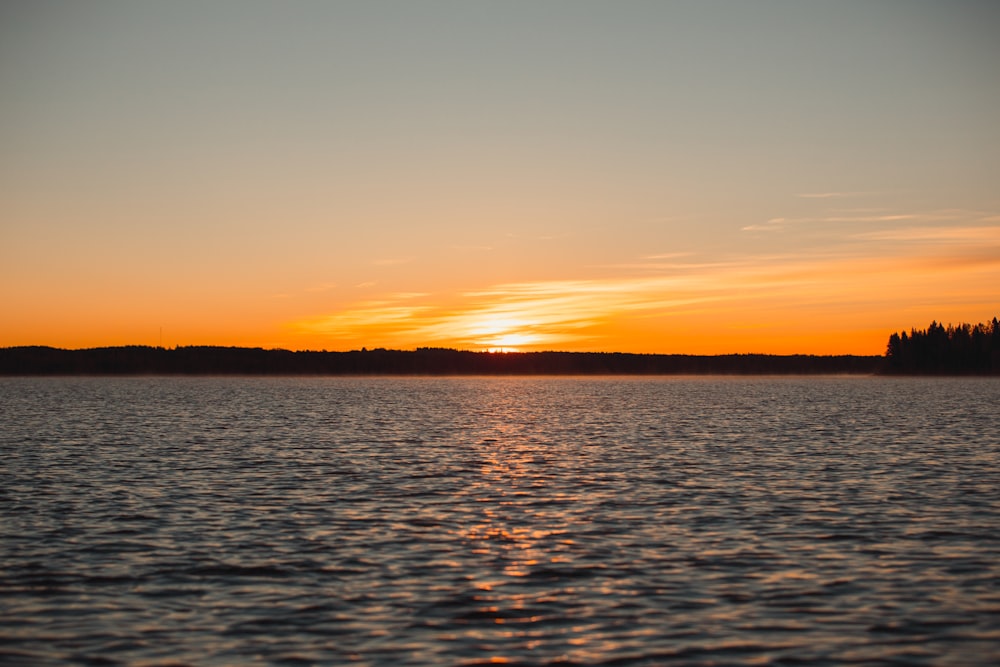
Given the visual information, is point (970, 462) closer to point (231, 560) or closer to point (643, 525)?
point (643, 525)

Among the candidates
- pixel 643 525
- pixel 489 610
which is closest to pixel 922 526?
pixel 643 525

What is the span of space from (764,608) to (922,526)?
1216 centimetres

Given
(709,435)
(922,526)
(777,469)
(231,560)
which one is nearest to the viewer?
(231,560)

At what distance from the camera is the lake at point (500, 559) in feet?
57.8

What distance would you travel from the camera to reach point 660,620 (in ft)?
62.5

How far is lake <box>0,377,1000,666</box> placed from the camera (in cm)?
1761

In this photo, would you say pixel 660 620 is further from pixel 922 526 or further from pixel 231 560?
pixel 922 526

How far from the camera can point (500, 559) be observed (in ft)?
82.0

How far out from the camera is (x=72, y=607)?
2016 cm

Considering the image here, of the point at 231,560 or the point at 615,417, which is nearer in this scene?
the point at 231,560

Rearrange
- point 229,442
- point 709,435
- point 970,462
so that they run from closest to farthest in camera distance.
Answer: point 970,462 < point 229,442 < point 709,435

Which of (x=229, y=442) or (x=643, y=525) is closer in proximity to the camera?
(x=643, y=525)

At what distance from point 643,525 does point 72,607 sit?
16.5 metres

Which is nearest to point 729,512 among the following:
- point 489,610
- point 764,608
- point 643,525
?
point 643,525
